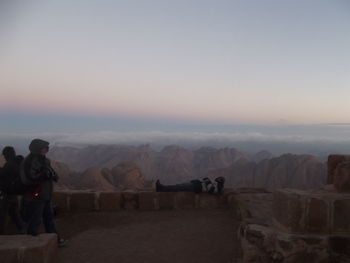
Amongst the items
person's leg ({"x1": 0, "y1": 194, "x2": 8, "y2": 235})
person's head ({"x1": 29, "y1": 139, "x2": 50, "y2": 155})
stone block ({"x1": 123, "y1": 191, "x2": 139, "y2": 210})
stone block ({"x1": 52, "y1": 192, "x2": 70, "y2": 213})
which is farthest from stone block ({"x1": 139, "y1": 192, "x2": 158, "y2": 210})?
person's head ({"x1": 29, "y1": 139, "x2": 50, "y2": 155})

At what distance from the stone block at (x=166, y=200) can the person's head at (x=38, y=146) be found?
12.9 feet

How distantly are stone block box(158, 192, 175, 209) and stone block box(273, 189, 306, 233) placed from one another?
14.0 ft

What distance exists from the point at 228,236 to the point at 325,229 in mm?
2374

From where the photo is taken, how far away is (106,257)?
19.3 feet

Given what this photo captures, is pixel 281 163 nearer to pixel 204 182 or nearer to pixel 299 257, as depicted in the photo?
pixel 204 182

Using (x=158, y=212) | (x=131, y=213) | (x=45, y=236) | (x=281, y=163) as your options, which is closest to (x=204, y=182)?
(x=158, y=212)

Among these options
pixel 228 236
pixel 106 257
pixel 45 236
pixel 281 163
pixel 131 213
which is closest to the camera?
pixel 45 236

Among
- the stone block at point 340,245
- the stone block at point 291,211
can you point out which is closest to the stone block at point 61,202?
the stone block at point 291,211

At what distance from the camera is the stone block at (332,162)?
5.13 meters

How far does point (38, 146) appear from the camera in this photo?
571 centimetres

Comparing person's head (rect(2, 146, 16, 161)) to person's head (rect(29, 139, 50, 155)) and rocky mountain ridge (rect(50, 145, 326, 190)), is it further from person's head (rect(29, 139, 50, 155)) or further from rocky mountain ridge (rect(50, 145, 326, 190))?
rocky mountain ridge (rect(50, 145, 326, 190))

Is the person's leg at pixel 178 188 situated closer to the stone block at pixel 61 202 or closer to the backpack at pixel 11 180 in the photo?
the stone block at pixel 61 202

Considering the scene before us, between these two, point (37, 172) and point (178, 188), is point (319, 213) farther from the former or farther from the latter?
point (178, 188)

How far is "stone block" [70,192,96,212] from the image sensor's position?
891 cm
